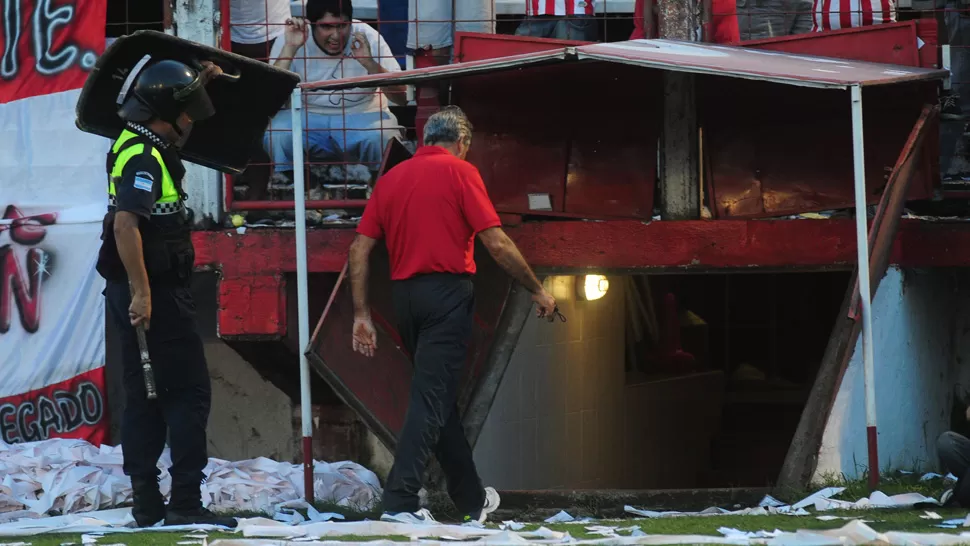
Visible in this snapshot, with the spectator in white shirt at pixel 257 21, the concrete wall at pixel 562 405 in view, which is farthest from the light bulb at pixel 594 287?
the spectator in white shirt at pixel 257 21

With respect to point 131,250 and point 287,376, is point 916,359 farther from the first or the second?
point 131,250

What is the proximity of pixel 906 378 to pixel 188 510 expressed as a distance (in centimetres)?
398

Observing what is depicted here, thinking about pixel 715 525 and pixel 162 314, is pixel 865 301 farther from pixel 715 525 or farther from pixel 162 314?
pixel 162 314

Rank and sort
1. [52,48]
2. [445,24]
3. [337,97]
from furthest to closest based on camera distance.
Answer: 1. [445,24]
2. [337,97]
3. [52,48]

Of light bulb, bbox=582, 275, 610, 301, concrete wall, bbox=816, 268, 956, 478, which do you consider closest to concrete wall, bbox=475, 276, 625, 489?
light bulb, bbox=582, 275, 610, 301

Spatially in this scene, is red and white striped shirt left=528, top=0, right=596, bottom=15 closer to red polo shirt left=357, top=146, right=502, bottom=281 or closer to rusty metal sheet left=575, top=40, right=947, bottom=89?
rusty metal sheet left=575, top=40, right=947, bottom=89

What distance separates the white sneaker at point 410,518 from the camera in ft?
19.8

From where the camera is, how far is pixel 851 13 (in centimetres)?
919

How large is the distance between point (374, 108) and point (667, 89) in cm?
188

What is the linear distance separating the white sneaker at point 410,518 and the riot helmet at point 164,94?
1.98 m

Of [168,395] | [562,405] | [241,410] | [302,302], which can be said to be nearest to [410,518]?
[168,395]

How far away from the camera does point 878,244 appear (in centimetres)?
714

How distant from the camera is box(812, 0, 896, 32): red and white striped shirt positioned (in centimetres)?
900

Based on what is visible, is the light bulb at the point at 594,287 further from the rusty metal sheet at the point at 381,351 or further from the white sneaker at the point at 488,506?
the white sneaker at the point at 488,506
